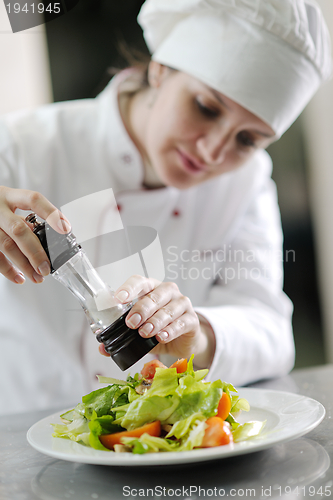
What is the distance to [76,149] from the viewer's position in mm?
1098

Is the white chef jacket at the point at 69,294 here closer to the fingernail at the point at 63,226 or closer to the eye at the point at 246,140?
the eye at the point at 246,140

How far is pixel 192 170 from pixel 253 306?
1.19ft

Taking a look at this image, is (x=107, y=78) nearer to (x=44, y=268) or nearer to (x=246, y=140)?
(x=246, y=140)

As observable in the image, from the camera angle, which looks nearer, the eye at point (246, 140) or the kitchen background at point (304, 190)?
the eye at point (246, 140)

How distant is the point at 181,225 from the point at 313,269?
127cm

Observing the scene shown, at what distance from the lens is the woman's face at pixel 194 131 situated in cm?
Result: 92

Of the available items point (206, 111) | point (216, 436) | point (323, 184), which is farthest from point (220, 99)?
point (323, 184)

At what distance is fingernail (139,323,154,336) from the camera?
50 centimetres

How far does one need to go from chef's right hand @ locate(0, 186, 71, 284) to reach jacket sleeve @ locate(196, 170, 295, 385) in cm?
38

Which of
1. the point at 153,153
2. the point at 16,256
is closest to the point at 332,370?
the point at 153,153

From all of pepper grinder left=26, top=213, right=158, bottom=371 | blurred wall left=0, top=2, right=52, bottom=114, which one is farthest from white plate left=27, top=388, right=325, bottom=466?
blurred wall left=0, top=2, right=52, bottom=114

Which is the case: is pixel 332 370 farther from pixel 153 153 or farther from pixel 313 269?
pixel 313 269

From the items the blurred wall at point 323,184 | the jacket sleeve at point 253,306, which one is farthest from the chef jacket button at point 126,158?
the blurred wall at point 323,184

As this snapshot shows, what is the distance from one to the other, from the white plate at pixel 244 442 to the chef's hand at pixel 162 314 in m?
0.13
